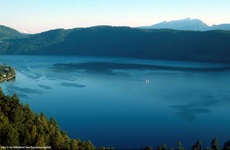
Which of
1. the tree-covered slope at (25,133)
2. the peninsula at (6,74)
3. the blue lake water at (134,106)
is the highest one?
the tree-covered slope at (25,133)

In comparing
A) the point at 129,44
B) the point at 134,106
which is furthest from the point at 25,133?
the point at 129,44

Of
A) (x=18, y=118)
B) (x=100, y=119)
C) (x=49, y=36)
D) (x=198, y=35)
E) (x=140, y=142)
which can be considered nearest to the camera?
(x=18, y=118)

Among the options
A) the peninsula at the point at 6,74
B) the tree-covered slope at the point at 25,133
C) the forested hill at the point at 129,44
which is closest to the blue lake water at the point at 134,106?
the peninsula at the point at 6,74

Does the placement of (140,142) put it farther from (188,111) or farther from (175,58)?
(175,58)

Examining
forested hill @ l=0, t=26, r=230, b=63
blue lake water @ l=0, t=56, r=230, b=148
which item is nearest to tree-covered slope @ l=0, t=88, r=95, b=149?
blue lake water @ l=0, t=56, r=230, b=148

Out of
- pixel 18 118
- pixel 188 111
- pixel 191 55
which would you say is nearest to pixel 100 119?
pixel 188 111

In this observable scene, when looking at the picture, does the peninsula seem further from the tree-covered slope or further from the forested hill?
the forested hill

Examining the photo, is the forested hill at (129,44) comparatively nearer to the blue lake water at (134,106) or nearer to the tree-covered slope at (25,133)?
the blue lake water at (134,106)
